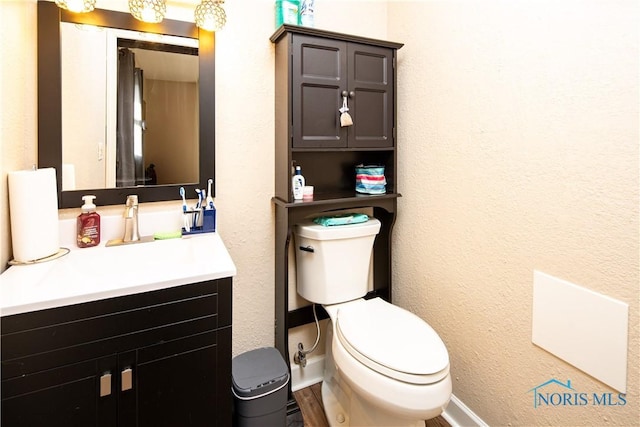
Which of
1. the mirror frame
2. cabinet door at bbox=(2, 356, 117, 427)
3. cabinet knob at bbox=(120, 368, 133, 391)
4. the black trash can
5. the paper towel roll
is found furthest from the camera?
the black trash can

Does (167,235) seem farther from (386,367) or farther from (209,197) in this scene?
(386,367)

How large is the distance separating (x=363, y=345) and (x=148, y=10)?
1.49 meters

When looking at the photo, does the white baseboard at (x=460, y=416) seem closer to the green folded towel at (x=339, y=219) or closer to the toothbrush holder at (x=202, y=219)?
the green folded towel at (x=339, y=219)

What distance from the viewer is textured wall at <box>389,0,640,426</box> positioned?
0.99 metres

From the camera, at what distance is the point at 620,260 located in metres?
0.98

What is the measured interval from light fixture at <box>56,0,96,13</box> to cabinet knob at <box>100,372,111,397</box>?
4.00ft

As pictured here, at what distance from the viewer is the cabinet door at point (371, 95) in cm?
161

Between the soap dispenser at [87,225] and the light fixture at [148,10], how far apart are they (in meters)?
0.72

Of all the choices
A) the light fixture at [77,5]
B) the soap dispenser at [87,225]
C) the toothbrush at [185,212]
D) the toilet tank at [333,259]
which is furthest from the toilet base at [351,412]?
the light fixture at [77,5]

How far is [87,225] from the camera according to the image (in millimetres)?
1289

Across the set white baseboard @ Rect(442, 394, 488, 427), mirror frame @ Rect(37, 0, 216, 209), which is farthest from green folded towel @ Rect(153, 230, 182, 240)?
white baseboard @ Rect(442, 394, 488, 427)

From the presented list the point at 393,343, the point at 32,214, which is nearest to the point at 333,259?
the point at 393,343

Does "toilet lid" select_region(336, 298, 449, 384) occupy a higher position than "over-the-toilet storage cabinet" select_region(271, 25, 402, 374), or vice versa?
"over-the-toilet storage cabinet" select_region(271, 25, 402, 374)

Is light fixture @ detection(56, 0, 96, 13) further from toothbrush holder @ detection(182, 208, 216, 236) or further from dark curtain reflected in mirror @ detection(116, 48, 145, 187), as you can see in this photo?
toothbrush holder @ detection(182, 208, 216, 236)
